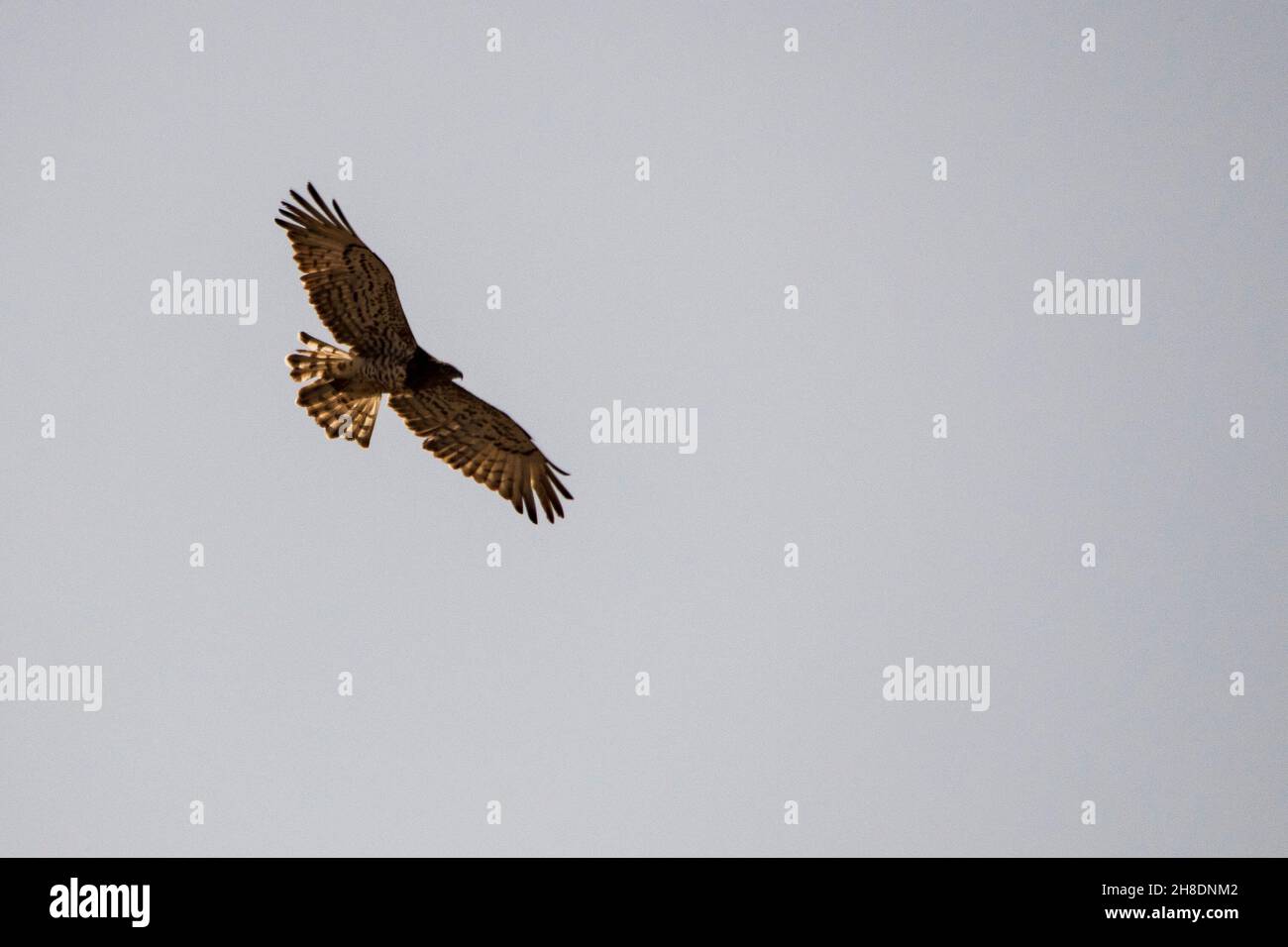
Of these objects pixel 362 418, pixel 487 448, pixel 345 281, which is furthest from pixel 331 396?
pixel 487 448

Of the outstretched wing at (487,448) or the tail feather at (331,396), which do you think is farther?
the outstretched wing at (487,448)

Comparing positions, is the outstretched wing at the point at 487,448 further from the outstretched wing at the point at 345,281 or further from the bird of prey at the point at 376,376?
the outstretched wing at the point at 345,281

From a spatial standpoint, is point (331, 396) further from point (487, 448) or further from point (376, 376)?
point (487, 448)

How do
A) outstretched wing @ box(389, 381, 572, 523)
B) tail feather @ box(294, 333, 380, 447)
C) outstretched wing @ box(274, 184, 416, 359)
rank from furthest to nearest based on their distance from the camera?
outstretched wing @ box(389, 381, 572, 523), tail feather @ box(294, 333, 380, 447), outstretched wing @ box(274, 184, 416, 359)

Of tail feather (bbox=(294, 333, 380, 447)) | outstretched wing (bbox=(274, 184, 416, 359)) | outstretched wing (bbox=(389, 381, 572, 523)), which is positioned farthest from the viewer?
outstretched wing (bbox=(389, 381, 572, 523))

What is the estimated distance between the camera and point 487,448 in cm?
1655

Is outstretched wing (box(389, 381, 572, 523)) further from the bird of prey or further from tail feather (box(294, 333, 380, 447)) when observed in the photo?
tail feather (box(294, 333, 380, 447))

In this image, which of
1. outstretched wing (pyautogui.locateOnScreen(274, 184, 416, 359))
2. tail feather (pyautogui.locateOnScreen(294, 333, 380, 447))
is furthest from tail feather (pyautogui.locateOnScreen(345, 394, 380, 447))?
outstretched wing (pyautogui.locateOnScreen(274, 184, 416, 359))

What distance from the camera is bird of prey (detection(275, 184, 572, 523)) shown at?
49.3 feet

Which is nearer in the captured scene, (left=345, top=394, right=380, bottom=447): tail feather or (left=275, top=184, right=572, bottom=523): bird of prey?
(left=275, top=184, right=572, bottom=523): bird of prey

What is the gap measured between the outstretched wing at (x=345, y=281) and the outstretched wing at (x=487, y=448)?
0.93 m

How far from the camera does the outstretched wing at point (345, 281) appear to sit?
14969 mm

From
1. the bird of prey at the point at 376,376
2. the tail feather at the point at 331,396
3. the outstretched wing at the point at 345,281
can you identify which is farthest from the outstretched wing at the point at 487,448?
the outstretched wing at the point at 345,281
